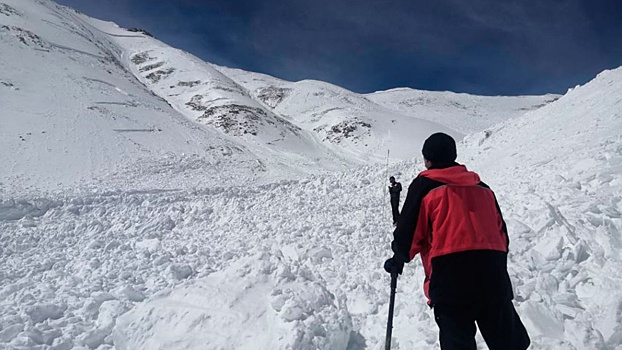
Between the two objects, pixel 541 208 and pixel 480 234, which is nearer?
pixel 480 234

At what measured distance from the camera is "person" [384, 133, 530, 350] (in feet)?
7.97

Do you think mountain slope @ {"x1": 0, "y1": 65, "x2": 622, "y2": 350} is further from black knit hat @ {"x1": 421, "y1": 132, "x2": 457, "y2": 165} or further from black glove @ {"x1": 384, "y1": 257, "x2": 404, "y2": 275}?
black knit hat @ {"x1": 421, "y1": 132, "x2": 457, "y2": 165}

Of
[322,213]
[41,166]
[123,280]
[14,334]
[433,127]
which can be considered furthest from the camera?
[433,127]

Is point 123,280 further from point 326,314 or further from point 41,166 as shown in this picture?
point 41,166

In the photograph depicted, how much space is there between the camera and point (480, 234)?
244cm

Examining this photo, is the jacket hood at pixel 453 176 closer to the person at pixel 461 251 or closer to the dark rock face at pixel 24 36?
the person at pixel 461 251

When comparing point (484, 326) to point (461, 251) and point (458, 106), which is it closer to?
point (461, 251)

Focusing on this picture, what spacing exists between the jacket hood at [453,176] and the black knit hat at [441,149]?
0.09 meters

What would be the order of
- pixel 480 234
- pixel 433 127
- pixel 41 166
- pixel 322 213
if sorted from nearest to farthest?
pixel 480 234 → pixel 322 213 → pixel 41 166 → pixel 433 127

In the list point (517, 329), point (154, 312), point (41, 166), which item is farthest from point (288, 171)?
point (517, 329)

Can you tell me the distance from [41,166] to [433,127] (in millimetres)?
50896

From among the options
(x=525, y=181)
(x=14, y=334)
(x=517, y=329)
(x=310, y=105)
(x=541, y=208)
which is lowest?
(x=14, y=334)

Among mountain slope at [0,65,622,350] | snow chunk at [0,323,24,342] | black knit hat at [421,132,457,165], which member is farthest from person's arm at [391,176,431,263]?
snow chunk at [0,323,24,342]

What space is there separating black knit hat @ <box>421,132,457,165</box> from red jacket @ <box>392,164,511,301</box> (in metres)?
0.09
